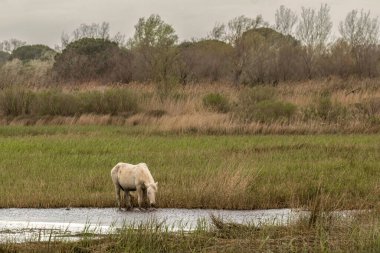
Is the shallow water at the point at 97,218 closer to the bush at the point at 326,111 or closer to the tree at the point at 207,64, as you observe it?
the bush at the point at 326,111

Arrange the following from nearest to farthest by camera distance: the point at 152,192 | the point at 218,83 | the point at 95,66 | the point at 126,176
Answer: the point at 152,192, the point at 126,176, the point at 218,83, the point at 95,66

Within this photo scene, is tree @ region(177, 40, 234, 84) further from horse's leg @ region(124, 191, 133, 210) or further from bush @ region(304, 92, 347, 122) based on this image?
horse's leg @ region(124, 191, 133, 210)

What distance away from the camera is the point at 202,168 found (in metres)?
17.2

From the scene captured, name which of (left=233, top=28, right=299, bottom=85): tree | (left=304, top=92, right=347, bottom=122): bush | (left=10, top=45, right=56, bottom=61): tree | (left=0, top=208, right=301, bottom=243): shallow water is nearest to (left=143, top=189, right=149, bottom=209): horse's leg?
(left=0, top=208, right=301, bottom=243): shallow water

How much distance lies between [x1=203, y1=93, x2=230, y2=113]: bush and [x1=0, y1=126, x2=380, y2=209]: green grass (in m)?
5.75

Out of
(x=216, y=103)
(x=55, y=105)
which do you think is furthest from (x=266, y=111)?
(x=55, y=105)

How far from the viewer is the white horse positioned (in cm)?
1288

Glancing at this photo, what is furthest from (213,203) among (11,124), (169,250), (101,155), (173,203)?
(11,124)

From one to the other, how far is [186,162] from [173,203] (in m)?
5.03

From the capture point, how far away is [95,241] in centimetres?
922

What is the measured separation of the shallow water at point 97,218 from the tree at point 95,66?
38.2m

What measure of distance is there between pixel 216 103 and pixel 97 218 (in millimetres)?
20359

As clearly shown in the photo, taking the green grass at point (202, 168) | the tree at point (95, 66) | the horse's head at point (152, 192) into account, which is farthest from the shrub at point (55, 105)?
the horse's head at point (152, 192)

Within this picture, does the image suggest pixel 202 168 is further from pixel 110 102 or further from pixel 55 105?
pixel 55 105
